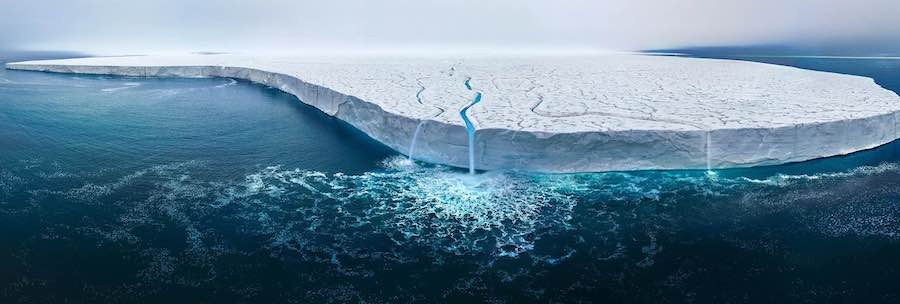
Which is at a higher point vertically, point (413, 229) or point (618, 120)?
point (618, 120)

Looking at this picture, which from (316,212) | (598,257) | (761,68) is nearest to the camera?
(598,257)

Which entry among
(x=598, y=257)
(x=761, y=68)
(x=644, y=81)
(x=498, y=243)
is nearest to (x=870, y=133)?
(x=644, y=81)

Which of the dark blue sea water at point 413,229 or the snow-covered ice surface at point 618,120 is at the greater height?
the snow-covered ice surface at point 618,120

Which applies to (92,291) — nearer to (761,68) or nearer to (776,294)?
(776,294)

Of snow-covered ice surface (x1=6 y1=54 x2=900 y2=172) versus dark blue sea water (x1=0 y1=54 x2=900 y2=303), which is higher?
snow-covered ice surface (x1=6 y1=54 x2=900 y2=172)

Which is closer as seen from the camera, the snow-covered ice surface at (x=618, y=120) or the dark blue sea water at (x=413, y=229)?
the dark blue sea water at (x=413, y=229)

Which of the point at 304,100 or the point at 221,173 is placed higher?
the point at 304,100

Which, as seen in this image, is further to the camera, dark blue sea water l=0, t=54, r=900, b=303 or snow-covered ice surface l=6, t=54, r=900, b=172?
snow-covered ice surface l=6, t=54, r=900, b=172

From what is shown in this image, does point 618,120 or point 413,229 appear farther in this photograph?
point 618,120
